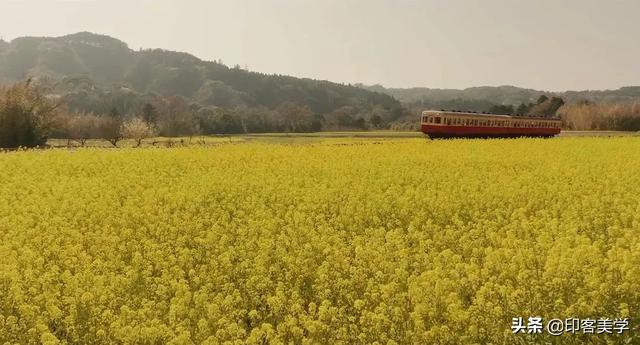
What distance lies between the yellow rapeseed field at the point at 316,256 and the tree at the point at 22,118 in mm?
29391

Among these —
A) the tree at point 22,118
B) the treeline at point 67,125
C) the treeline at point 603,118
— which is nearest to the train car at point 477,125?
the treeline at point 67,125

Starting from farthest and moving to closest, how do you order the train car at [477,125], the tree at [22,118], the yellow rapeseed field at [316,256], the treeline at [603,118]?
the treeline at [603,118] → the tree at [22,118] → the train car at [477,125] → the yellow rapeseed field at [316,256]

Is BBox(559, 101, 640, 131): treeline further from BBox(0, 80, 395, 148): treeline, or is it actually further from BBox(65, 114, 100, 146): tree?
BBox(65, 114, 100, 146): tree

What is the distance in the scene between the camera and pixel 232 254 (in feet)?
32.8

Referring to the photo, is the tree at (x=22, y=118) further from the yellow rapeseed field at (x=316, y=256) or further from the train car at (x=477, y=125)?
the train car at (x=477, y=125)

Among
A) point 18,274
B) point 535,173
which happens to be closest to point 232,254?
point 18,274

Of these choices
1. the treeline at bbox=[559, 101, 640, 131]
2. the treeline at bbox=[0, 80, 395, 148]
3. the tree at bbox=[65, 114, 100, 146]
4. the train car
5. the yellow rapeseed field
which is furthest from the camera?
the treeline at bbox=[559, 101, 640, 131]

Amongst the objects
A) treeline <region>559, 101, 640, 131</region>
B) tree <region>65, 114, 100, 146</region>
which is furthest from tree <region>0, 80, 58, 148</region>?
treeline <region>559, 101, 640, 131</region>

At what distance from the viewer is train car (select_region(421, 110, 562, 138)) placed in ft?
126

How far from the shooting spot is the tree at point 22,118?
44500 mm

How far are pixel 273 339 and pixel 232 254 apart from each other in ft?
11.7

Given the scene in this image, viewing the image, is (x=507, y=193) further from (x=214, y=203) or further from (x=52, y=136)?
(x=52, y=136)

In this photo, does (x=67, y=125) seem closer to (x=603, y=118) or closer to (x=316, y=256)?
(x=316, y=256)

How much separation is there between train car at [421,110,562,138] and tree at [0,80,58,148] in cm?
3050
